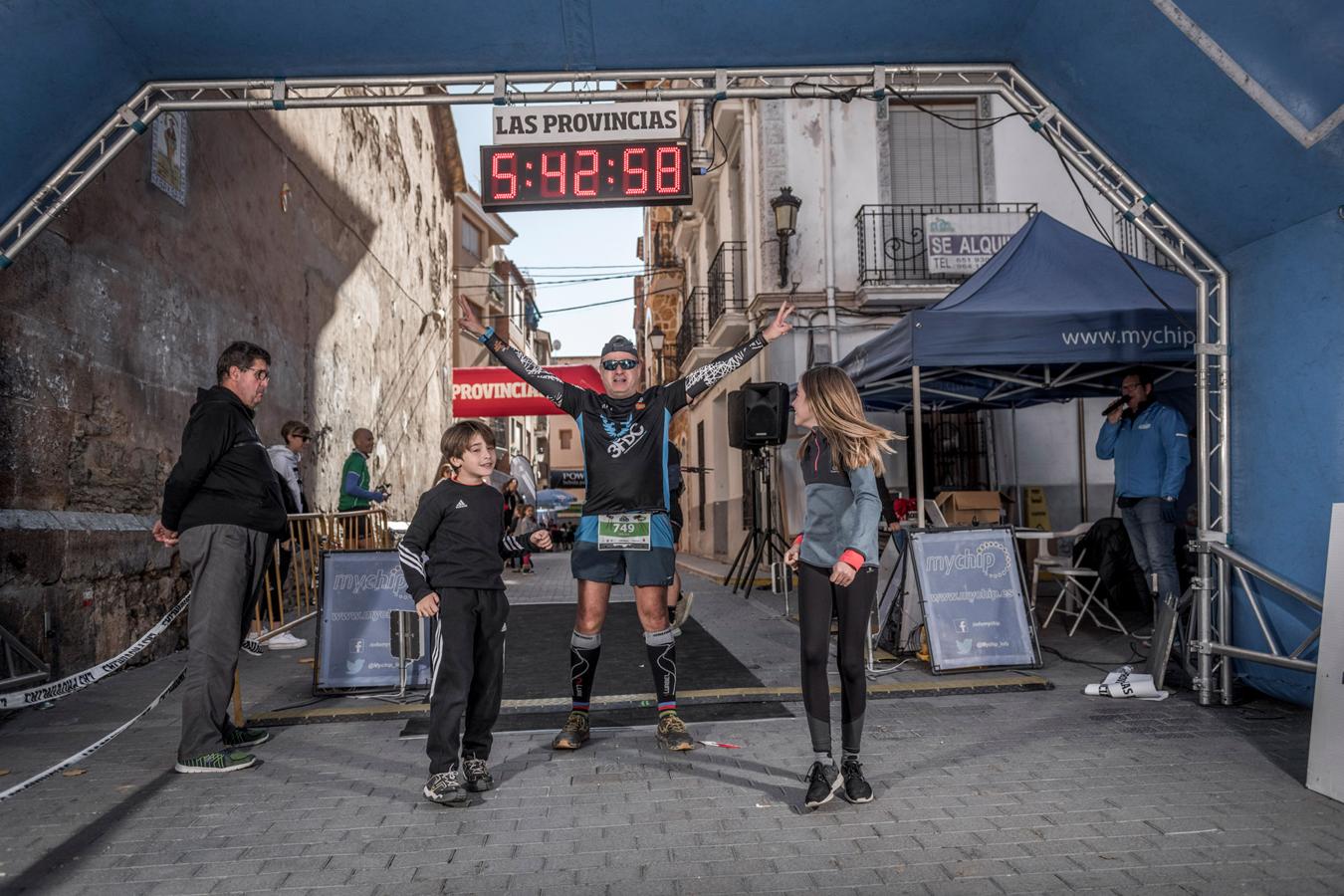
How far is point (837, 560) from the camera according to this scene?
4.00 meters

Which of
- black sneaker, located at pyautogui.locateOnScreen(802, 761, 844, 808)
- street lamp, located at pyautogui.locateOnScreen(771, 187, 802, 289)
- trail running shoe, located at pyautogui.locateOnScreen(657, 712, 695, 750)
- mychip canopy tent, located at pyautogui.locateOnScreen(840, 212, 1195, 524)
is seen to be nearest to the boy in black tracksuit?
trail running shoe, located at pyautogui.locateOnScreen(657, 712, 695, 750)

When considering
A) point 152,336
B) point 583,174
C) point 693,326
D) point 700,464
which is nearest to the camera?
point 583,174

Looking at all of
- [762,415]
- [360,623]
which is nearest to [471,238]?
[762,415]

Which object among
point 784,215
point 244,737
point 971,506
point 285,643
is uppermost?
point 784,215

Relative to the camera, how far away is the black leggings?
4004 mm

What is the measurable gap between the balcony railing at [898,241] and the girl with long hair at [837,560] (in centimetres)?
1149

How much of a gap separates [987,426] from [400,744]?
1185cm

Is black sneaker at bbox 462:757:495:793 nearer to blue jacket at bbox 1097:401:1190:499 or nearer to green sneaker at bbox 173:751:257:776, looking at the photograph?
green sneaker at bbox 173:751:257:776

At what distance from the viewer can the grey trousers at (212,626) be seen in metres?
4.62

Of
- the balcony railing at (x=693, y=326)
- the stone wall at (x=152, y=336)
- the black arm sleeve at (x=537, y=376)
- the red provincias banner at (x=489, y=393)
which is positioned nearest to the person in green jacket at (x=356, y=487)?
the stone wall at (x=152, y=336)

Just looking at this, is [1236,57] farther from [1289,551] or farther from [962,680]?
[962,680]

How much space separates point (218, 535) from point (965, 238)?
13.3m

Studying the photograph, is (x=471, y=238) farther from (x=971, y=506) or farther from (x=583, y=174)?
Answer: (x=583, y=174)

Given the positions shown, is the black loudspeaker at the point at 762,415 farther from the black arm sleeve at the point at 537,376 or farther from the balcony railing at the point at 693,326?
the balcony railing at the point at 693,326
